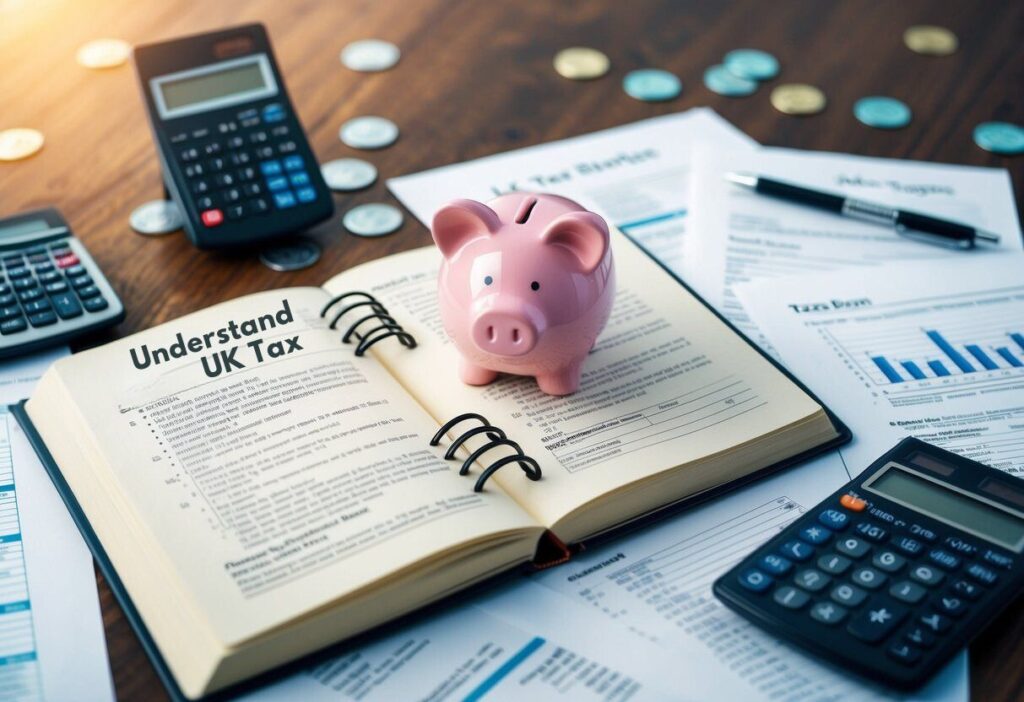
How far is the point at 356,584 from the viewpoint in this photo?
61cm

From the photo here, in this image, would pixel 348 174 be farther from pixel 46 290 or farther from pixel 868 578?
pixel 868 578

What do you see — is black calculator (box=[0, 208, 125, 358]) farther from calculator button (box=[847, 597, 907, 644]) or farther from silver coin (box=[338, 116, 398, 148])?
calculator button (box=[847, 597, 907, 644])

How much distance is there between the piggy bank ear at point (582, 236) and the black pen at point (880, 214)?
0.42m

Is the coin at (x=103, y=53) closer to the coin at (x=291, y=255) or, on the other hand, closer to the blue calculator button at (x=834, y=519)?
the coin at (x=291, y=255)

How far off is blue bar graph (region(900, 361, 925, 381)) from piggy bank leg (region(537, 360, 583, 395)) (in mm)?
290

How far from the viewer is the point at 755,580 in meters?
0.65

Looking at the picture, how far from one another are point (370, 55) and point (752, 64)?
0.45 m

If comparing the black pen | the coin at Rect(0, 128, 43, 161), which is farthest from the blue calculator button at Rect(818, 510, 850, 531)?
the coin at Rect(0, 128, 43, 161)

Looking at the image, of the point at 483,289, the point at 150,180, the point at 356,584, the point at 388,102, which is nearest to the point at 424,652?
the point at 356,584

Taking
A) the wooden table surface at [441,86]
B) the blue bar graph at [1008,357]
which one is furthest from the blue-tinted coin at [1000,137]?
the blue bar graph at [1008,357]

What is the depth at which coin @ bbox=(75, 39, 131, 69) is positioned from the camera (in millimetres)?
1159

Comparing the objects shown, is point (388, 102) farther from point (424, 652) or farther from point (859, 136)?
point (424, 652)

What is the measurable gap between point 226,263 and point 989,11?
1.07 metres

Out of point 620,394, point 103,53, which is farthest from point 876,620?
point 103,53
